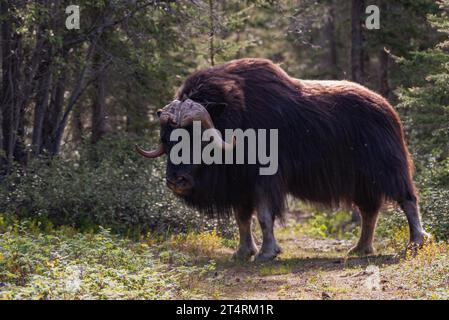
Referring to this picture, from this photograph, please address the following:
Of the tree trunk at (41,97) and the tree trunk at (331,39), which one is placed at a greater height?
the tree trunk at (331,39)

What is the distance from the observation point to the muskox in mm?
10305

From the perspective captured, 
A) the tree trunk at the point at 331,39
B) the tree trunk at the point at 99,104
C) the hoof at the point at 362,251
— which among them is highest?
the tree trunk at the point at 331,39

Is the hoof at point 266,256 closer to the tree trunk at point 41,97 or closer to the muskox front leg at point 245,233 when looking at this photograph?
the muskox front leg at point 245,233

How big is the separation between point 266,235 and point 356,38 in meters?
5.12

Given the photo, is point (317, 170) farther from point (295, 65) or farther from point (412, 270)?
point (295, 65)

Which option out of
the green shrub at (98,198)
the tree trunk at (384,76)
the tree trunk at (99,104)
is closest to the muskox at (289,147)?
the green shrub at (98,198)

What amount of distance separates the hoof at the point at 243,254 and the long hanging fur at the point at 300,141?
1.73ft

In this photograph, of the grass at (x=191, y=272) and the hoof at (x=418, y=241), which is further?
the hoof at (x=418, y=241)

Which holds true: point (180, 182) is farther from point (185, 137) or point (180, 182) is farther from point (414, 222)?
point (414, 222)

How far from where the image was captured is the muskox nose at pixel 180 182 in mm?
10031

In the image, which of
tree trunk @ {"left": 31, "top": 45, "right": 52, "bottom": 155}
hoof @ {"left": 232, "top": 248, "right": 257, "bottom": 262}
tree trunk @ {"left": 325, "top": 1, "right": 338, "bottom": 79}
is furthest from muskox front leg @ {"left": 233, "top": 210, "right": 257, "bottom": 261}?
tree trunk @ {"left": 325, "top": 1, "right": 338, "bottom": 79}

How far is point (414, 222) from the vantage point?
34.4ft

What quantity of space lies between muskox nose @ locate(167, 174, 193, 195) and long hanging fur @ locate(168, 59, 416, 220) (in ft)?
0.49

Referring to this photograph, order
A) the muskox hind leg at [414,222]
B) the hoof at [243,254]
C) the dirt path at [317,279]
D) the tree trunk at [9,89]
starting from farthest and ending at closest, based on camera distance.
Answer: the tree trunk at [9,89] < the hoof at [243,254] < the muskox hind leg at [414,222] < the dirt path at [317,279]
